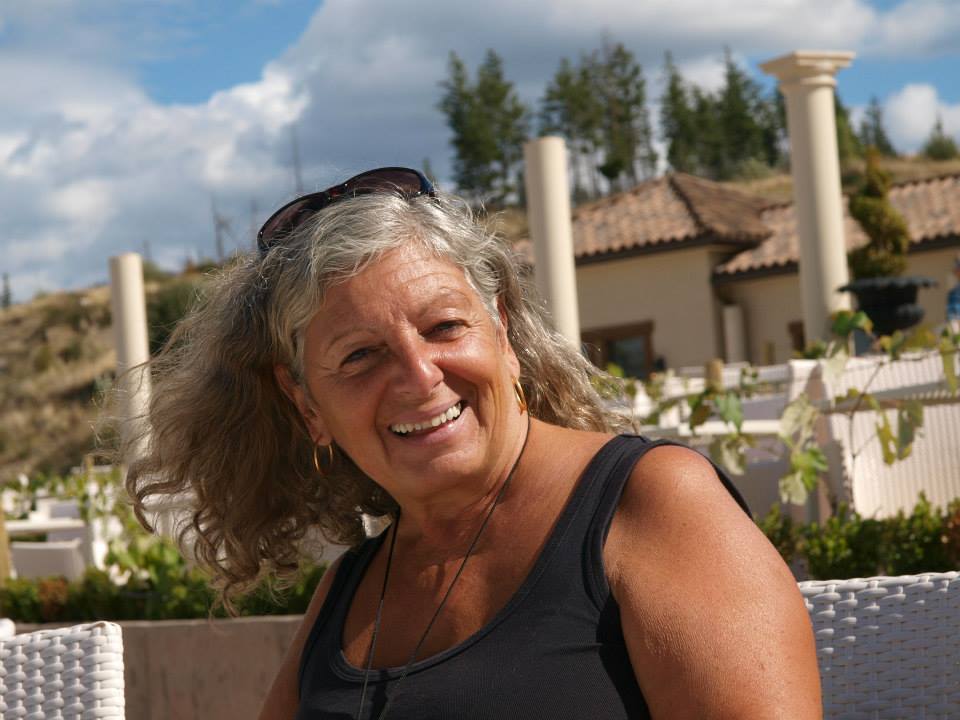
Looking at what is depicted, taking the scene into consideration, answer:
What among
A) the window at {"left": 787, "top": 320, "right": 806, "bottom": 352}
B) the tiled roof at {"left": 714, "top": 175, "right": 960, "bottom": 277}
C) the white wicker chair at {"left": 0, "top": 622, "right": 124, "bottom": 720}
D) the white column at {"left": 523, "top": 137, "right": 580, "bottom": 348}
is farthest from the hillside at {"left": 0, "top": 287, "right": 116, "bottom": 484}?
the white wicker chair at {"left": 0, "top": 622, "right": 124, "bottom": 720}

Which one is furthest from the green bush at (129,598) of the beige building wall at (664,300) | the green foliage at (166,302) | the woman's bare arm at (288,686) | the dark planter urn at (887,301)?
the green foliage at (166,302)

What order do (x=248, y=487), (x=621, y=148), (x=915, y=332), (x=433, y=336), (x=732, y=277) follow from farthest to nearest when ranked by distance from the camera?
(x=621, y=148)
(x=732, y=277)
(x=915, y=332)
(x=248, y=487)
(x=433, y=336)

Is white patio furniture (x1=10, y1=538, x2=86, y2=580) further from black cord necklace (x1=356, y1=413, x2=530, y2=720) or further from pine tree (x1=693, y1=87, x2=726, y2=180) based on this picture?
pine tree (x1=693, y1=87, x2=726, y2=180)

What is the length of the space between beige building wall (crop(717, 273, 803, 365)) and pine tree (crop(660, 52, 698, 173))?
33.6 m

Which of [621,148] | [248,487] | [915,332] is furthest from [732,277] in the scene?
[621,148]

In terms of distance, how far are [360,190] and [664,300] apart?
65.2 ft

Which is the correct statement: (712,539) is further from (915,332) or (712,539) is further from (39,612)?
(39,612)

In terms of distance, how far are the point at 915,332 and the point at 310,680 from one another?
323 centimetres

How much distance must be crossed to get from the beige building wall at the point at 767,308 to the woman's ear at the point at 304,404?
1855cm

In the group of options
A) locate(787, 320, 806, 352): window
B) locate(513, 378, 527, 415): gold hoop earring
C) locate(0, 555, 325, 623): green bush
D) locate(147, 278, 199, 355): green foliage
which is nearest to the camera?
locate(513, 378, 527, 415): gold hoop earring

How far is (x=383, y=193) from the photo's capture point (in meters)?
1.83

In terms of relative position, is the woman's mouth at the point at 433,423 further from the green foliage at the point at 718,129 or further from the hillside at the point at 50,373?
the green foliage at the point at 718,129

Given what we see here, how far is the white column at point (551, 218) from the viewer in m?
10.4

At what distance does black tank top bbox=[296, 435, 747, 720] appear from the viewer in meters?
1.44
